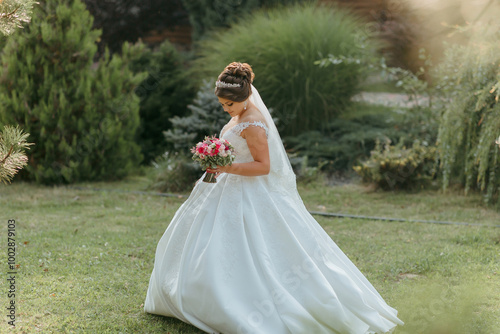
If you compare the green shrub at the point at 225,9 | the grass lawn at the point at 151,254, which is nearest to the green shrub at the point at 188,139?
the grass lawn at the point at 151,254

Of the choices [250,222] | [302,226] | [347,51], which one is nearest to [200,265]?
[250,222]

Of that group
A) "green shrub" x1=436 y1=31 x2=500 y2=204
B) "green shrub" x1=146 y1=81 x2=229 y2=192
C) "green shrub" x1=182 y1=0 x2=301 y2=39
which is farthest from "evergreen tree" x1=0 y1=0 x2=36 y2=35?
"green shrub" x1=182 y1=0 x2=301 y2=39

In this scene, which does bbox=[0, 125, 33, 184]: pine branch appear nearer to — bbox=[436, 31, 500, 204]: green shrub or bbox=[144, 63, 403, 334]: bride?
bbox=[144, 63, 403, 334]: bride

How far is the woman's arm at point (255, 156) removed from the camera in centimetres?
315

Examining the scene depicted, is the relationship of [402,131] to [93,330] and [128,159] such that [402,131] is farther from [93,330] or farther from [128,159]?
[93,330]

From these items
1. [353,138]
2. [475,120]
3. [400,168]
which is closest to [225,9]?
[353,138]

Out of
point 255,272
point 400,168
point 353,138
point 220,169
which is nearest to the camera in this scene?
point 255,272

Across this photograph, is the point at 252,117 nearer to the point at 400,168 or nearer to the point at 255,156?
the point at 255,156

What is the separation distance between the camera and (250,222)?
3105 mm

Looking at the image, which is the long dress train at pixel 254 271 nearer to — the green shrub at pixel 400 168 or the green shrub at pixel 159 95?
the green shrub at pixel 400 168

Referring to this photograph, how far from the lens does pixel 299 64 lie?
9.51 m

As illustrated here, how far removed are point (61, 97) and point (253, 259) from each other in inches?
240

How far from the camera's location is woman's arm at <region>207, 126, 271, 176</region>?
3152 mm

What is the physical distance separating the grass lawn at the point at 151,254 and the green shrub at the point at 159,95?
3.18m
